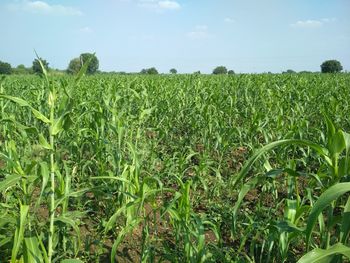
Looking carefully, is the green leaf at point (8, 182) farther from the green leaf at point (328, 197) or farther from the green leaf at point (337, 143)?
the green leaf at point (337, 143)

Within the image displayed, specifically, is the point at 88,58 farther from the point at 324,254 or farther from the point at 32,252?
the point at 324,254

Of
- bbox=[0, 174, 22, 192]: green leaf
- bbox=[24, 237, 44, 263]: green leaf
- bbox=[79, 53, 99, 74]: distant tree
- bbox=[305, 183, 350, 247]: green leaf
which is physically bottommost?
bbox=[24, 237, 44, 263]: green leaf

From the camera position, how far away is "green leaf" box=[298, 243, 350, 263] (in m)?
1.06

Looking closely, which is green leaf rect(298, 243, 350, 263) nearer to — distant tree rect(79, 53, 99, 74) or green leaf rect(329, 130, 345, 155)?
green leaf rect(329, 130, 345, 155)

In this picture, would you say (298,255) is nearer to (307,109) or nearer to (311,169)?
(311,169)

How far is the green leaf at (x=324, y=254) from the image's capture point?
41.7 inches

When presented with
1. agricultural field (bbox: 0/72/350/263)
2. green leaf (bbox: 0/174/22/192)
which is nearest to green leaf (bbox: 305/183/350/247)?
agricultural field (bbox: 0/72/350/263)

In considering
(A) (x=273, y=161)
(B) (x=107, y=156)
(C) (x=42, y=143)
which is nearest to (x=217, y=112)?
(A) (x=273, y=161)

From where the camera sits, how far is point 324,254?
1084 mm

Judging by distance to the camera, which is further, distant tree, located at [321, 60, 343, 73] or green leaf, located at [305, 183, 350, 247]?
distant tree, located at [321, 60, 343, 73]

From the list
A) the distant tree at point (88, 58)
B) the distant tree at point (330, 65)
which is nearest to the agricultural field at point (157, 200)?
the distant tree at point (88, 58)

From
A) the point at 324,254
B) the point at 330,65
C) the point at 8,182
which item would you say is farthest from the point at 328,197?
the point at 330,65

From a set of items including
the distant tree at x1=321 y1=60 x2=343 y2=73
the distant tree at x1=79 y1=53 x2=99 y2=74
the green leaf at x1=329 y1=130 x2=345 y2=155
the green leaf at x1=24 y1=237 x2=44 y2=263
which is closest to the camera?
the green leaf at x1=329 y1=130 x2=345 y2=155

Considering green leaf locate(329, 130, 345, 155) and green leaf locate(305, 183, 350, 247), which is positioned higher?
green leaf locate(329, 130, 345, 155)
